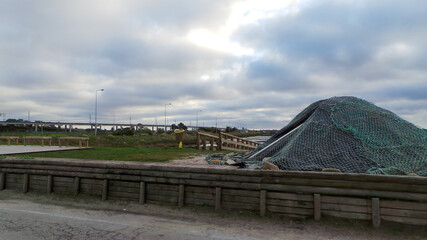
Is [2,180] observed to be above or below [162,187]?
below

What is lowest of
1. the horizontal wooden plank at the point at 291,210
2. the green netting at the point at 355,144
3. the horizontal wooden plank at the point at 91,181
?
the horizontal wooden plank at the point at 291,210

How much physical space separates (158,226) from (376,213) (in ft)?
12.4

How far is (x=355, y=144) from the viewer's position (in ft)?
26.3

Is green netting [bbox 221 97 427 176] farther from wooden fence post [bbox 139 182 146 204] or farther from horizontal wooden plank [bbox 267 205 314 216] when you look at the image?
wooden fence post [bbox 139 182 146 204]

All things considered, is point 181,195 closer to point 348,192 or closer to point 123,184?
point 123,184

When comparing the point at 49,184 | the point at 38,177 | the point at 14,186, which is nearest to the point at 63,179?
the point at 49,184

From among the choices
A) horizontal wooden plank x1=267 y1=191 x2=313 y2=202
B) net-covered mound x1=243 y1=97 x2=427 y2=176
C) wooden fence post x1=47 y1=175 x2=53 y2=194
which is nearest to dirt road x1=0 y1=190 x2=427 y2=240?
horizontal wooden plank x1=267 y1=191 x2=313 y2=202

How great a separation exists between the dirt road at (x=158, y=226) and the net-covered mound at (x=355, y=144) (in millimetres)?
2110

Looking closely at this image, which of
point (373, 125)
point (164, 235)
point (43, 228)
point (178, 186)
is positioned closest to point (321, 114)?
point (373, 125)

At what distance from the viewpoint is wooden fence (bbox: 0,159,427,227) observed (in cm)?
499

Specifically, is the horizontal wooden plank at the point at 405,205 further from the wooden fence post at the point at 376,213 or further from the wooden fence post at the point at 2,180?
the wooden fence post at the point at 2,180

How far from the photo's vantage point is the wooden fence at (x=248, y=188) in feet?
16.4

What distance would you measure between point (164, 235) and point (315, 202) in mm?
2754

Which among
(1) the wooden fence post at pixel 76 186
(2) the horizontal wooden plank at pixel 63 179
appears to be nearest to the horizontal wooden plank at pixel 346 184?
(1) the wooden fence post at pixel 76 186
